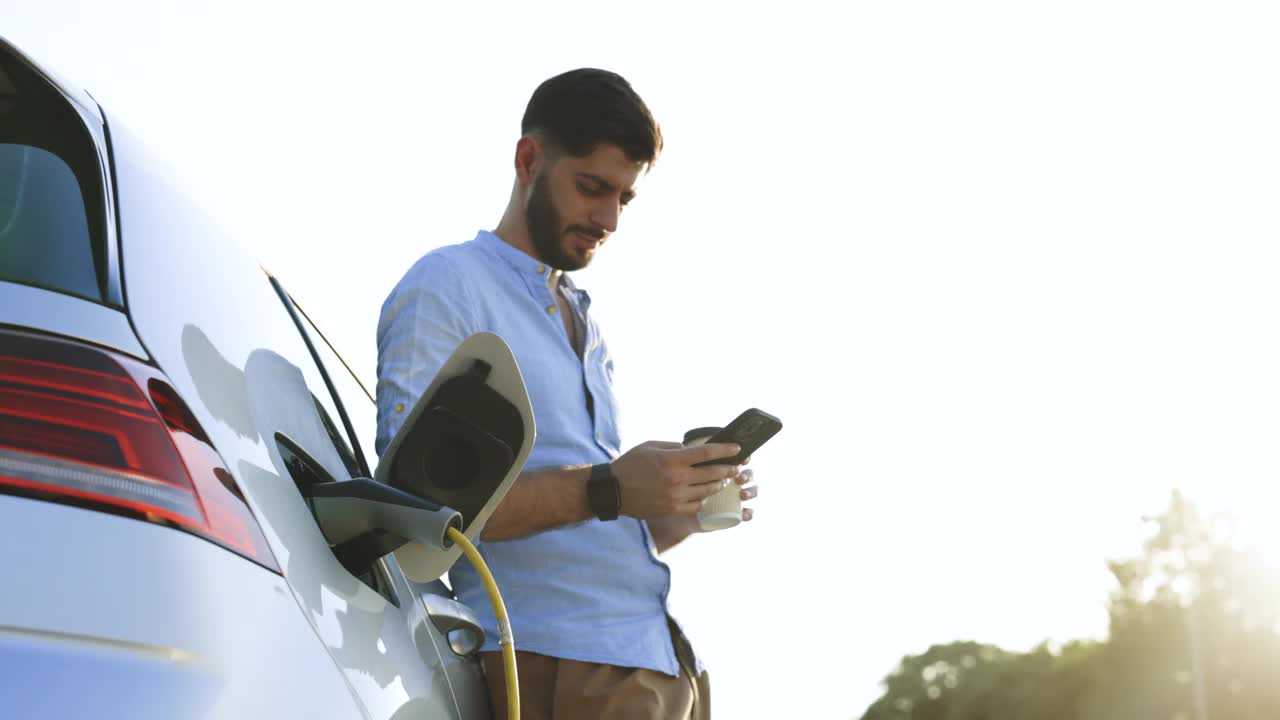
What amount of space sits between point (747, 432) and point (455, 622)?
0.86 m

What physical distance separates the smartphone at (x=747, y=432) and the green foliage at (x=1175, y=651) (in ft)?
125

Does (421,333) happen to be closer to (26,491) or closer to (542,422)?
(542,422)

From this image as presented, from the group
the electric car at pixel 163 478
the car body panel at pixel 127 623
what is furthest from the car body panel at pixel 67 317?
the car body panel at pixel 127 623

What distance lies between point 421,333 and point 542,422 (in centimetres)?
34

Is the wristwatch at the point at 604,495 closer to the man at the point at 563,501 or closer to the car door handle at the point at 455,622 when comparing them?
the man at the point at 563,501

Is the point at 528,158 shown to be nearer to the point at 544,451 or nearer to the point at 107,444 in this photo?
the point at 544,451

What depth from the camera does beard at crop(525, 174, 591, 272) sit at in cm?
356

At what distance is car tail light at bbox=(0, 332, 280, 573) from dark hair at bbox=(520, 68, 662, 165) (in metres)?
2.24

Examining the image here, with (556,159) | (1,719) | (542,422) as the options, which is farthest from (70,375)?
(556,159)

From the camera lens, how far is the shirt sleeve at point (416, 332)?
281cm

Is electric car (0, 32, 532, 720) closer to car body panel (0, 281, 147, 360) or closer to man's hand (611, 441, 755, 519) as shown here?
car body panel (0, 281, 147, 360)

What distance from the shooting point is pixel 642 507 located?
115 inches

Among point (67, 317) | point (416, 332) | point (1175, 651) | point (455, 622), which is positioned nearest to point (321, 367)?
point (416, 332)

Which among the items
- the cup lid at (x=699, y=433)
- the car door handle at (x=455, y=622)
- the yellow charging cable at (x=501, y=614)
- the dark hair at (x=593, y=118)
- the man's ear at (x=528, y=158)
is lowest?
the car door handle at (x=455, y=622)
